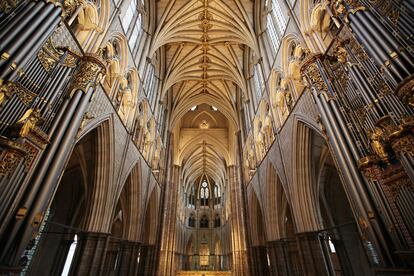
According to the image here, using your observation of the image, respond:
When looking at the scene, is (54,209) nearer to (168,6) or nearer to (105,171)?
(105,171)

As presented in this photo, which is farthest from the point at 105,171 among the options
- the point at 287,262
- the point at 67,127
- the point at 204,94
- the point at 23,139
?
the point at 204,94

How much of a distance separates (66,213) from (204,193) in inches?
1180

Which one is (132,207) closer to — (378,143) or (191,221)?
(378,143)

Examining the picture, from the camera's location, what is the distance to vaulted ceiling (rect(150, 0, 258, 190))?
14508mm

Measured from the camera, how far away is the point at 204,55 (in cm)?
1861

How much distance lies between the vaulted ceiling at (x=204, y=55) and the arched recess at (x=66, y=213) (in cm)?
809

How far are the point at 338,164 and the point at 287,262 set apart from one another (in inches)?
311

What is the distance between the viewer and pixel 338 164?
5.15 metres

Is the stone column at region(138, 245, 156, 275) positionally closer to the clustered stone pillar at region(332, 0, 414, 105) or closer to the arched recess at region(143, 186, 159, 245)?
the arched recess at region(143, 186, 159, 245)

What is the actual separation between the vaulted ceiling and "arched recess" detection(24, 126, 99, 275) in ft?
26.5

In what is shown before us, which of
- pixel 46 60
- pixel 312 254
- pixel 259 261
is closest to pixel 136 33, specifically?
pixel 46 60

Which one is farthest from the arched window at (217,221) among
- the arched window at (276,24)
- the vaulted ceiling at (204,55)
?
the arched window at (276,24)

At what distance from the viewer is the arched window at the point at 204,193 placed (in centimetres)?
3959

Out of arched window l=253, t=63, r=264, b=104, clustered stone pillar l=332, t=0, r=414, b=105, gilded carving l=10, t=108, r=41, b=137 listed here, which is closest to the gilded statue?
clustered stone pillar l=332, t=0, r=414, b=105
